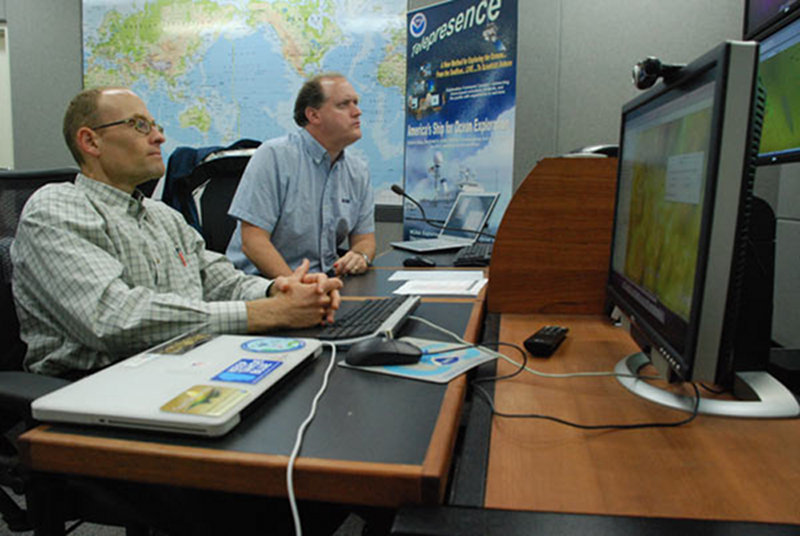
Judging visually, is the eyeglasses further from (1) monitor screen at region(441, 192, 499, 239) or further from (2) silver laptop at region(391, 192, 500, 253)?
(1) monitor screen at region(441, 192, 499, 239)

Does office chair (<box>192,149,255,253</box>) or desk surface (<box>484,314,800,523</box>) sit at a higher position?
office chair (<box>192,149,255,253</box>)

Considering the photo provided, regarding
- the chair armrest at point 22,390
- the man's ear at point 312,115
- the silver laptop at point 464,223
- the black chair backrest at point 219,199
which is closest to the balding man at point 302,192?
the man's ear at point 312,115

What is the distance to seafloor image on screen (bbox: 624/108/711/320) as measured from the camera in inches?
25.6

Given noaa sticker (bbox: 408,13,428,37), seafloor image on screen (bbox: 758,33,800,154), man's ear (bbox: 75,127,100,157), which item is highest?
noaa sticker (bbox: 408,13,428,37)

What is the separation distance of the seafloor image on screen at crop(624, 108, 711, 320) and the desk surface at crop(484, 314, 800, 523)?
0.49 ft

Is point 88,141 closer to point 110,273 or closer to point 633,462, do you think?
point 110,273

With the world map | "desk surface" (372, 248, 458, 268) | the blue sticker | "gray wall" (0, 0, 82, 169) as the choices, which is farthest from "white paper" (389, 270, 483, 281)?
"gray wall" (0, 0, 82, 169)

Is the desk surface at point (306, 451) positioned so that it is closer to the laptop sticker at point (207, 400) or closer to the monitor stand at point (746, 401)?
the laptop sticker at point (207, 400)

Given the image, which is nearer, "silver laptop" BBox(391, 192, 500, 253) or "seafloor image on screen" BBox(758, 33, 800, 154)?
"seafloor image on screen" BBox(758, 33, 800, 154)

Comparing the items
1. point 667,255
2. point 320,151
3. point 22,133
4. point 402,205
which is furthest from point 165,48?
point 667,255

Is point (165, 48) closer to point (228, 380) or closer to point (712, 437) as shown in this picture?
point (228, 380)

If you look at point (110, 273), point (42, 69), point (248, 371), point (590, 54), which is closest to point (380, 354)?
point (248, 371)

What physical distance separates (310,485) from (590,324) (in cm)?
82

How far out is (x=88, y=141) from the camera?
1.31 m
